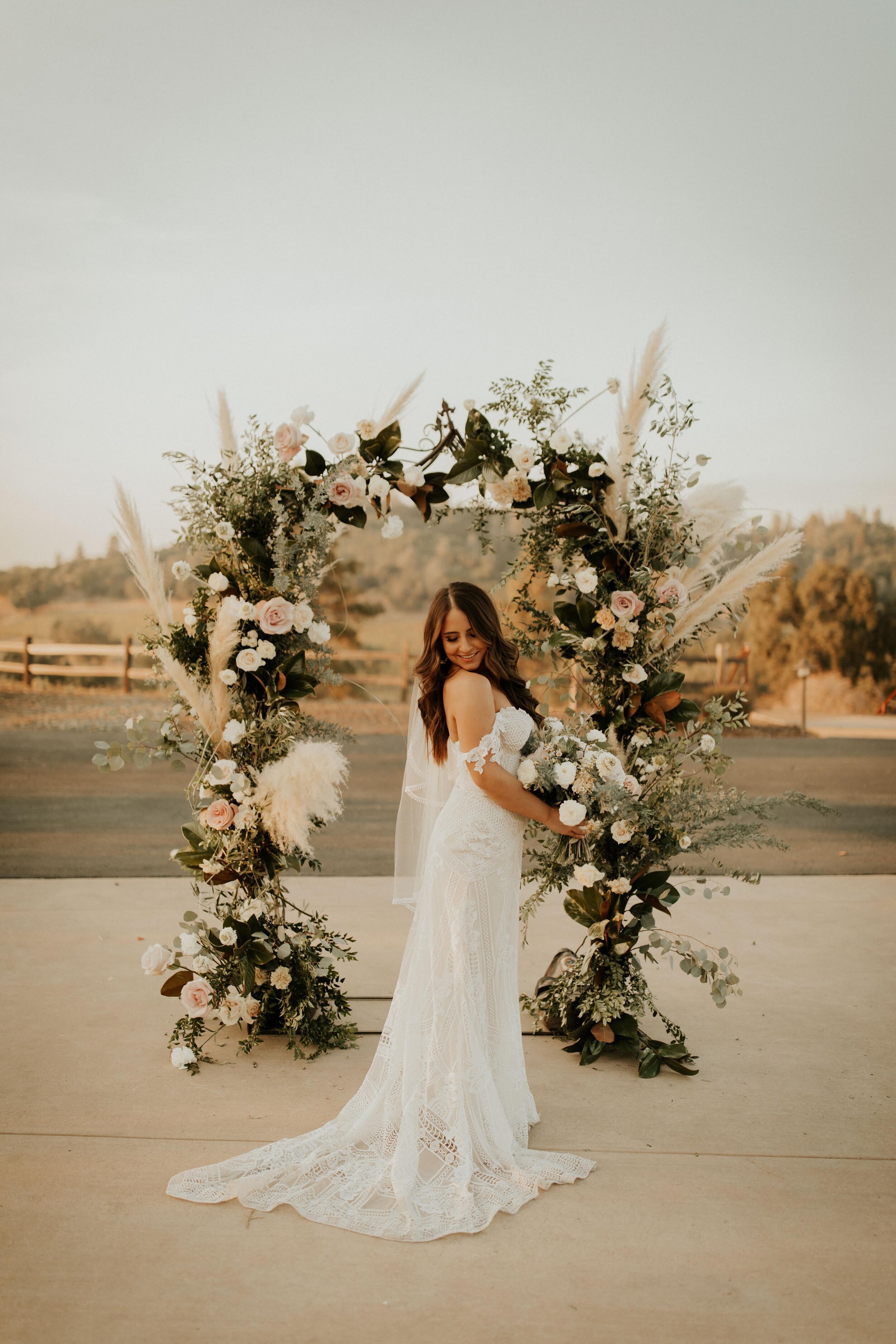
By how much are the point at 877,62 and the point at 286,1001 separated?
10.8 meters

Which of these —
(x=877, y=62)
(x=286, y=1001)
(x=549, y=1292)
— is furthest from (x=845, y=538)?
(x=549, y=1292)

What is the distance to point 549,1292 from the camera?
2.30 meters

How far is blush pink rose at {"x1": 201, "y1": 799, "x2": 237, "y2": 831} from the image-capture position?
3549 mm

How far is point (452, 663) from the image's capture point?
3225 millimetres

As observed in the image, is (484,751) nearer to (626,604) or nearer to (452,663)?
(452,663)

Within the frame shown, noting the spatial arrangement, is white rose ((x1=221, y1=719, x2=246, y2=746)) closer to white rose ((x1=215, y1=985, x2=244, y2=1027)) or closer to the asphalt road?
white rose ((x1=215, y1=985, x2=244, y2=1027))

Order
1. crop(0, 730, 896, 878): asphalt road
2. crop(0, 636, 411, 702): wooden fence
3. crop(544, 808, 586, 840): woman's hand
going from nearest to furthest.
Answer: crop(544, 808, 586, 840): woman's hand
crop(0, 730, 896, 878): asphalt road
crop(0, 636, 411, 702): wooden fence

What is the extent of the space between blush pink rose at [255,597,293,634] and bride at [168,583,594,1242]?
0.62 metres

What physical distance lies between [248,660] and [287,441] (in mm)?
841

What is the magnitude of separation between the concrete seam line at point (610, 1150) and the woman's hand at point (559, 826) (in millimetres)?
989

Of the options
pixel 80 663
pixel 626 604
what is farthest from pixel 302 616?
pixel 80 663

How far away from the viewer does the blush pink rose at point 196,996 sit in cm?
359

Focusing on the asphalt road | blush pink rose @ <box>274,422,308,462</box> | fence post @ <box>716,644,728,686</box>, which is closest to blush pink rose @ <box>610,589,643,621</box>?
blush pink rose @ <box>274,422,308,462</box>

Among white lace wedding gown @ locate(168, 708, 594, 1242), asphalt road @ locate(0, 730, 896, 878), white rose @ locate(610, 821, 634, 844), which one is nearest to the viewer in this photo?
white lace wedding gown @ locate(168, 708, 594, 1242)
